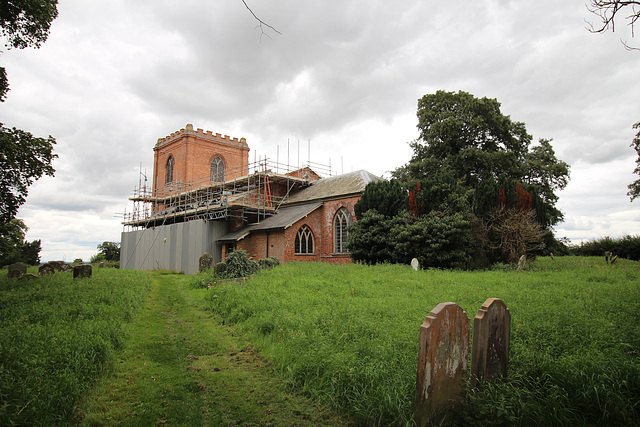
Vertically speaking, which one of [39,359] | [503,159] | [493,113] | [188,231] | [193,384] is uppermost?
[493,113]

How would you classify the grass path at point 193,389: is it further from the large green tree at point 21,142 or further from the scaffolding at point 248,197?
the scaffolding at point 248,197

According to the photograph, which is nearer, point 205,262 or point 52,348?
point 52,348

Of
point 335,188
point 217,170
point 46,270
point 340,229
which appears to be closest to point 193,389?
point 46,270

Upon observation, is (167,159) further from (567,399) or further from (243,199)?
(567,399)

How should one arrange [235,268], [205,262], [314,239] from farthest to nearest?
[314,239], [205,262], [235,268]

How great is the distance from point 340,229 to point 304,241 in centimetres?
272

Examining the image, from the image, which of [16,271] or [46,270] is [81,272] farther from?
[46,270]

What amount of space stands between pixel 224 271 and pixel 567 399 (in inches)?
503

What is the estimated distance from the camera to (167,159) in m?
43.3

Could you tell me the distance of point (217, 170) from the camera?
4203 cm

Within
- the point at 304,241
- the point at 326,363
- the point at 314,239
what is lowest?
the point at 326,363

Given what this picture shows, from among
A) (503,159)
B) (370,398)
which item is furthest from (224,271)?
(503,159)

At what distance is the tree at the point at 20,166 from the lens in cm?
980

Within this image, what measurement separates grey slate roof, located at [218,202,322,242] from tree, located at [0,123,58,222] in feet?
46.1
